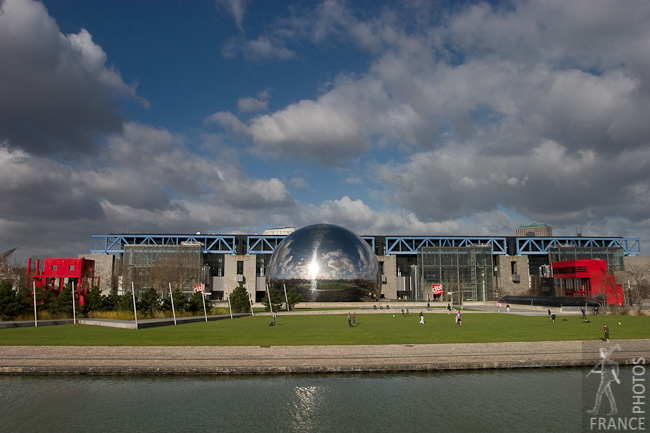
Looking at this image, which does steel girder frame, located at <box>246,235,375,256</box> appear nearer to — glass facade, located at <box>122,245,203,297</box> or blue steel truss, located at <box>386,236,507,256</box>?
blue steel truss, located at <box>386,236,507,256</box>

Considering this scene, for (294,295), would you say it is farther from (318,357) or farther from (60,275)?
(318,357)

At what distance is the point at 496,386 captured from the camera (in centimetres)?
1820

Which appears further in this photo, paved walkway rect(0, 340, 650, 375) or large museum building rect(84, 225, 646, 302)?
large museum building rect(84, 225, 646, 302)

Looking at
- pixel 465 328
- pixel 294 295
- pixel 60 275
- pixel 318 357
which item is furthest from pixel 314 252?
pixel 318 357

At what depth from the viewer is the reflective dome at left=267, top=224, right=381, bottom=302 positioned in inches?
2869


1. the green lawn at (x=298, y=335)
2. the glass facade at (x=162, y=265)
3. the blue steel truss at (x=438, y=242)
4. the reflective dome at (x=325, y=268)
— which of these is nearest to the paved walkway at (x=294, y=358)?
the green lawn at (x=298, y=335)

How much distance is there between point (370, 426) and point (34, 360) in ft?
54.3

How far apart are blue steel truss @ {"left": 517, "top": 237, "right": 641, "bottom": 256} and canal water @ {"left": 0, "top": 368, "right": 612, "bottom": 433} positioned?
104m

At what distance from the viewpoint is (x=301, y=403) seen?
16.0 m

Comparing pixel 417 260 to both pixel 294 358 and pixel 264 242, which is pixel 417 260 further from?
pixel 294 358

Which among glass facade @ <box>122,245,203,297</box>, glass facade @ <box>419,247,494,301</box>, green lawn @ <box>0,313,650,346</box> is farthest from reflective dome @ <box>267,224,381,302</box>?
green lawn @ <box>0,313,650,346</box>

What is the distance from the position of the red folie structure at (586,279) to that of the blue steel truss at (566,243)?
851 inches

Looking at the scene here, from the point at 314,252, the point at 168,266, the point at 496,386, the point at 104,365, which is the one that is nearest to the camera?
the point at 496,386

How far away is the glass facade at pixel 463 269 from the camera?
109 m
